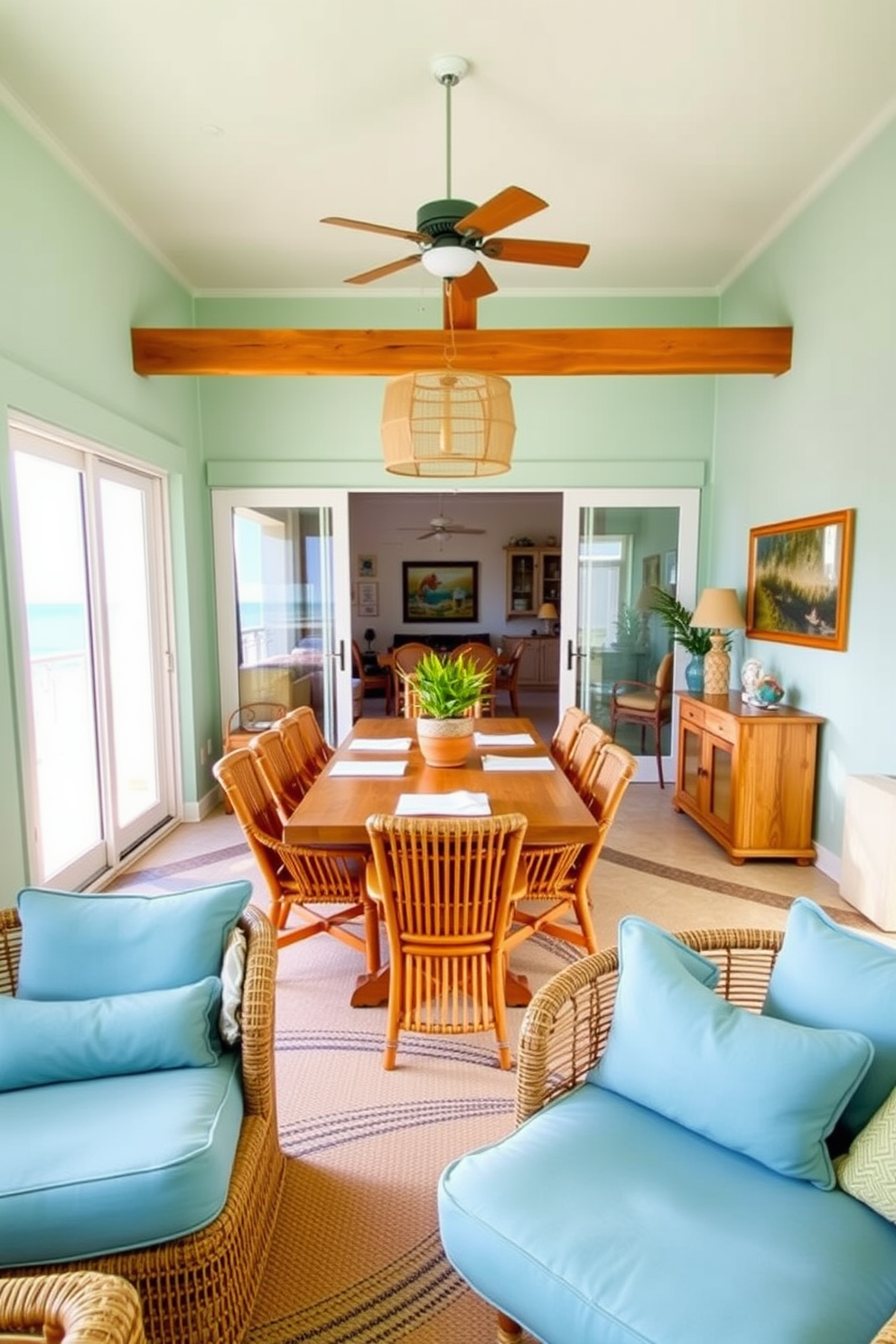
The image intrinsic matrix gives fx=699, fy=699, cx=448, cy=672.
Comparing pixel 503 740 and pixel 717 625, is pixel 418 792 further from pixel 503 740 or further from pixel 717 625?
pixel 717 625

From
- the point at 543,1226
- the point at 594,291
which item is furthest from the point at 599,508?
the point at 543,1226

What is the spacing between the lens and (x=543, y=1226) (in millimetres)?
1063

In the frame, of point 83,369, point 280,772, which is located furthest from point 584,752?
point 83,369

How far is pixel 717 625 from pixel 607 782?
6.90 feet

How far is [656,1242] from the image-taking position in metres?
1.03

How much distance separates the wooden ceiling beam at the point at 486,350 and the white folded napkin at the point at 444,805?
241 centimetres

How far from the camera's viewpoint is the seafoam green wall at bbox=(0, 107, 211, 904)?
2570 mm

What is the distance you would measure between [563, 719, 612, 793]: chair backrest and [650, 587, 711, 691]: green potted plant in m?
1.75

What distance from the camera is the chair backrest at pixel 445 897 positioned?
1793 millimetres

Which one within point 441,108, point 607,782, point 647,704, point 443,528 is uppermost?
point 441,108

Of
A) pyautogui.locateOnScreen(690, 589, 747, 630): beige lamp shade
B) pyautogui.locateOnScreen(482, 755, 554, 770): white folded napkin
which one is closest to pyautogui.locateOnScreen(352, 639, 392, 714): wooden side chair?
pyautogui.locateOnScreen(690, 589, 747, 630): beige lamp shade

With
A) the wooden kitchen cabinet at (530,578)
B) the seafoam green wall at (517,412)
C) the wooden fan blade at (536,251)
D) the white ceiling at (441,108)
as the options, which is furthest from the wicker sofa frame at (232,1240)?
the wooden kitchen cabinet at (530,578)

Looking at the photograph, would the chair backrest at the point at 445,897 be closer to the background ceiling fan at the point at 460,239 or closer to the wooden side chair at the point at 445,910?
the wooden side chair at the point at 445,910

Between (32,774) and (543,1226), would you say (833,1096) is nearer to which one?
(543,1226)
